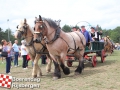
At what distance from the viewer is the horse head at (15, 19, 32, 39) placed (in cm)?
775

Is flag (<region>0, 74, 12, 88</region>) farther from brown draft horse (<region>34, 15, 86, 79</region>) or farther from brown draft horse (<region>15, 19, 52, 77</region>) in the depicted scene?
brown draft horse (<region>15, 19, 52, 77</region>)

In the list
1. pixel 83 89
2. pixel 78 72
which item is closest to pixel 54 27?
pixel 78 72

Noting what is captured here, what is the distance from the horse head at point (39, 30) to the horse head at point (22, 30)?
1247mm

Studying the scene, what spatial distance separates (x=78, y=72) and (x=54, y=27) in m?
2.09

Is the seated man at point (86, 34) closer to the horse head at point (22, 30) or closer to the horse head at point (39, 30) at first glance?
the horse head at point (22, 30)

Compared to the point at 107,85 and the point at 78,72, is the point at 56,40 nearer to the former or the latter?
the point at 78,72

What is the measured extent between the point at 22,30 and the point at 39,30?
4.42 ft

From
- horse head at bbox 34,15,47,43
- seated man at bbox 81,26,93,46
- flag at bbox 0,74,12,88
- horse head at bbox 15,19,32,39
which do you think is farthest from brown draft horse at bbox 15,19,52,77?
seated man at bbox 81,26,93,46

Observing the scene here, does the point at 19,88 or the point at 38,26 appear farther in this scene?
the point at 38,26

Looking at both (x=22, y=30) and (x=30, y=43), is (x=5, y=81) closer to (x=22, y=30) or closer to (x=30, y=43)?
(x=30, y=43)

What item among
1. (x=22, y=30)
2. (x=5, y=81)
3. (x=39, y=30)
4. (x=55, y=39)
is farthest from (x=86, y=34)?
(x=5, y=81)

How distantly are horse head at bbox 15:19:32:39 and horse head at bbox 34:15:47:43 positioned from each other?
49.1 inches

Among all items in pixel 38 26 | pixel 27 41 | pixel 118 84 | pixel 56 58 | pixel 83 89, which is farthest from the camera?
pixel 27 41

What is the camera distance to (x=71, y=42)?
7508mm
